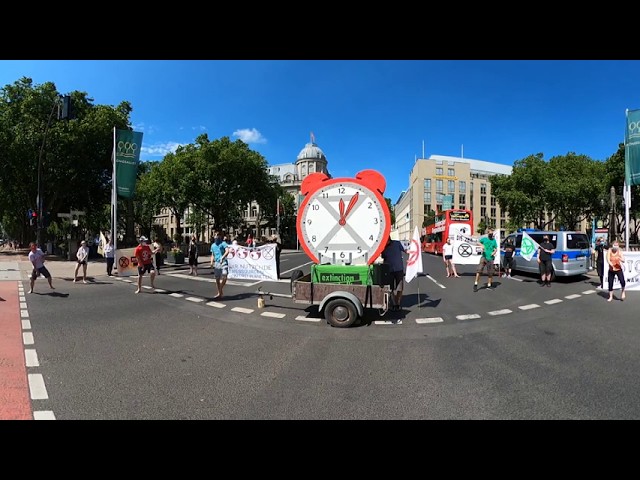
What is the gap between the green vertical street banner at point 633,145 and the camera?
41.6ft

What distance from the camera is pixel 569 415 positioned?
2.95 metres

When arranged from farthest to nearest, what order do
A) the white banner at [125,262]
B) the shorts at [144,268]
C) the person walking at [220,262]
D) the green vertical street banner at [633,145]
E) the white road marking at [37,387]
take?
the white banner at [125,262], the green vertical street banner at [633,145], the shorts at [144,268], the person walking at [220,262], the white road marking at [37,387]

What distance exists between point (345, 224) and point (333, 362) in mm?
3070

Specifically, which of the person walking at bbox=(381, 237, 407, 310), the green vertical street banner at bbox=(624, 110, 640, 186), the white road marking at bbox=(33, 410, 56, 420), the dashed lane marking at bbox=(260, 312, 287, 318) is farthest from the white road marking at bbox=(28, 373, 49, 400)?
the green vertical street banner at bbox=(624, 110, 640, 186)

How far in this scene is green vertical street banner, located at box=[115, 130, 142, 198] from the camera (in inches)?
698

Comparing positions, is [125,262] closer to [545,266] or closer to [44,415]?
[44,415]

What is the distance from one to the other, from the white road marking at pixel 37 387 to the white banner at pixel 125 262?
1116 centimetres

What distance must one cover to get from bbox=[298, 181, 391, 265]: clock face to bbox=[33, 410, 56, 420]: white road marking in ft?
15.3

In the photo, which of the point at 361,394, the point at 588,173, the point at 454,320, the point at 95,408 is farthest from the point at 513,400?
the point at 588,173

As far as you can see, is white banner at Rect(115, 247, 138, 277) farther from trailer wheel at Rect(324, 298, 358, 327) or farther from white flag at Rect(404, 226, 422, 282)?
white flag at Rect(404, 226, 422, 282)

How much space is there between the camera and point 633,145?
1294 cm

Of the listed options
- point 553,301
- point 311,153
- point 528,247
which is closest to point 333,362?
point 553,301

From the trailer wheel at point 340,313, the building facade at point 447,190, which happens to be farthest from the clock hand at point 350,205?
the building facade at point 447,190

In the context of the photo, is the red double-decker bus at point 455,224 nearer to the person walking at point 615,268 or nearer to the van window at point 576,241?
the van window at point 576,241
